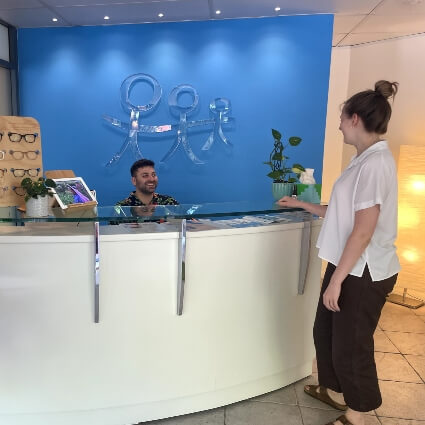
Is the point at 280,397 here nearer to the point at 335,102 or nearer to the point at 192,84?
the point at 192,84

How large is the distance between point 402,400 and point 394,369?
414mm

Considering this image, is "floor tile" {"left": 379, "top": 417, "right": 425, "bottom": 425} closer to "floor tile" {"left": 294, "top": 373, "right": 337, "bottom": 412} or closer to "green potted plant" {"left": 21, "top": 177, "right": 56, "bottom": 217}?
"floor tile" {"left": 294, "top": 373, "right": 337, "bottom": 412}

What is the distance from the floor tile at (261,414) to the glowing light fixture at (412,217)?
2.49 m

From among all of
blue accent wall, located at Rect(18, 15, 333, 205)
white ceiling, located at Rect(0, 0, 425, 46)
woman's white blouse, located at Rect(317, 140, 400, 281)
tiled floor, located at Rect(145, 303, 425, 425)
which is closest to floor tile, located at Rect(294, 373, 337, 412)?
tiled floor, located at Rect(145, 303, 425, 425)

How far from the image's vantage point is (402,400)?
2.47 metres

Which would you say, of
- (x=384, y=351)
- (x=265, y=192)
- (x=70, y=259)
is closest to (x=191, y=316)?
(x=70, y=259)

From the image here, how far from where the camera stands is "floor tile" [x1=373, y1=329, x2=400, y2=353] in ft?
10.4

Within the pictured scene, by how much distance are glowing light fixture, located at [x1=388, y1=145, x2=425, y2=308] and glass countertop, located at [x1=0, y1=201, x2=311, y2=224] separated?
8.11 ft

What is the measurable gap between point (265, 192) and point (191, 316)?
2713 millimetres

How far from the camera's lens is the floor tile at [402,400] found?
2.33 metres

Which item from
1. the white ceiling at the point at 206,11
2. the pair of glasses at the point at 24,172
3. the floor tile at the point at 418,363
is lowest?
the floor tile at the point at 418,363

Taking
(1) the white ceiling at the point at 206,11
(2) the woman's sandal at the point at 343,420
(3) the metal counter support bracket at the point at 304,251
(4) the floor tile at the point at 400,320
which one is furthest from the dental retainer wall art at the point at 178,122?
(2) the woman's sandal at the point at 343,420

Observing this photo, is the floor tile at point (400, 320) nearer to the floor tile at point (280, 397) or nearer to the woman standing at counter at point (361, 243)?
the floor tile at point (280, 397)

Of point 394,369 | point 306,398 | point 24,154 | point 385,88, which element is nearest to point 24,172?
point 24,154
